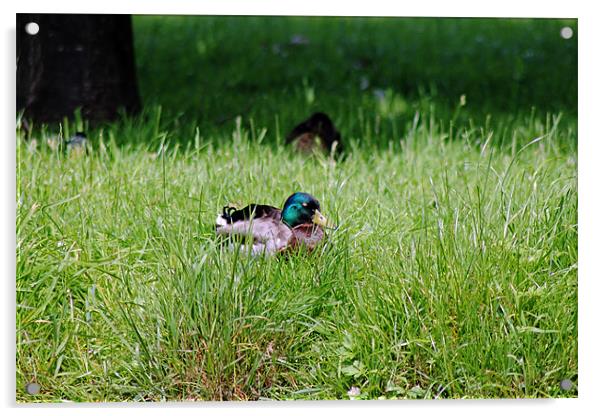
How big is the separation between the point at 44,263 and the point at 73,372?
331mm

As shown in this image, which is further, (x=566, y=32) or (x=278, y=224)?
(x=566, y=32)

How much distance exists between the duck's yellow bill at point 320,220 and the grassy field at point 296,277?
0.16 ft

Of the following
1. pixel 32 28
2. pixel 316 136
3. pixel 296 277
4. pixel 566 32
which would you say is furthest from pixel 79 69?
pixel 566 32

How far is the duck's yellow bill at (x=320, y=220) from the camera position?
3.31m

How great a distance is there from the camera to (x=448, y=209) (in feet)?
10.7

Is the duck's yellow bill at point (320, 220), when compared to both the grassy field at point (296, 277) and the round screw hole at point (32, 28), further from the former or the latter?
the round screw hole at point (32, 28)

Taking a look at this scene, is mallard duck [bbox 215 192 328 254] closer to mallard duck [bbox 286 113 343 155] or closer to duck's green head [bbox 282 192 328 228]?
duck's green head [bbox 282 192 328 228]

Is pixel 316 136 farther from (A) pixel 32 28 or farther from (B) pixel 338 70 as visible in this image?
(A) pixel 32 28

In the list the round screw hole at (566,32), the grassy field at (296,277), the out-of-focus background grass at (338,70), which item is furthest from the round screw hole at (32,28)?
the round screw hole at (566,32)

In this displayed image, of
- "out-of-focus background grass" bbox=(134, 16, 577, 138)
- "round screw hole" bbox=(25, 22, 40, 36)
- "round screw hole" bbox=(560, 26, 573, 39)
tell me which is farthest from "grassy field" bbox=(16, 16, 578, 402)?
"round screw hole" bbox=(25, 22, 40, 36)

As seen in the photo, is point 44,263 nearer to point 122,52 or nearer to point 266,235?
point 266,235

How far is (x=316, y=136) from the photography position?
3912mm

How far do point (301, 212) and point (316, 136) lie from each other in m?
0.65
